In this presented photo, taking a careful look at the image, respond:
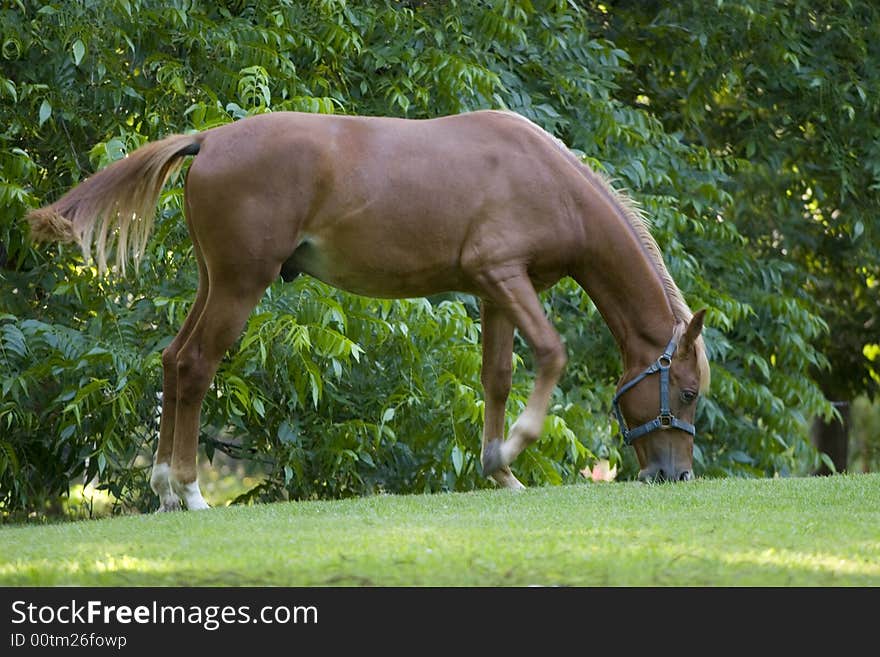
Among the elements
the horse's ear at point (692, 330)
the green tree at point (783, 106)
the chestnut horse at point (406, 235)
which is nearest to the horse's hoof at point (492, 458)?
the chestnut horse at point (406, 235)

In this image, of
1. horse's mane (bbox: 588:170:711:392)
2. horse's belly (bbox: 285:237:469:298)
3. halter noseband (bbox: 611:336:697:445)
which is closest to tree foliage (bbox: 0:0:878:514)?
horse's belly (bbox: 285:237:469:298)

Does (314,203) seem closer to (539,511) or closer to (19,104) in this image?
(539,511)

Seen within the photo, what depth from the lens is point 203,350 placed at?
6359 millimetres

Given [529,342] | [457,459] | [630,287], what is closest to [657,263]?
[630,287]

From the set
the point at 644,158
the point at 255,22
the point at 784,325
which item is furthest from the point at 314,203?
the point at 784,325

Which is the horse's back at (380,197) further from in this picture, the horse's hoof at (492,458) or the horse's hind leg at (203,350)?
the horse's hoof at (492,458)

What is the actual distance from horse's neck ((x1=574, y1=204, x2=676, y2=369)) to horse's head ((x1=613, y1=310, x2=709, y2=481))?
0.28ft

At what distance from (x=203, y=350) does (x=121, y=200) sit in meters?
0.91

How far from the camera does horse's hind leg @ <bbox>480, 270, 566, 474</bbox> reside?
20.9 ft

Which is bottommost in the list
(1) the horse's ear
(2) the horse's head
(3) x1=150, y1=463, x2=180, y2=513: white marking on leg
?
(3) x1=150, y1=463, x2=180, y2=513: white marking on leg

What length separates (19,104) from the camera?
847cm

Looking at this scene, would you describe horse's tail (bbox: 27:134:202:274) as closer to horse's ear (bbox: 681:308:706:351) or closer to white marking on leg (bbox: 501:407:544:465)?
white marking on leg (bbox: 501:407:544:465)

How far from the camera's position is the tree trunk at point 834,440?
13.3m
